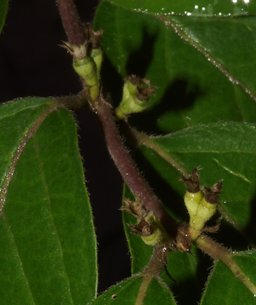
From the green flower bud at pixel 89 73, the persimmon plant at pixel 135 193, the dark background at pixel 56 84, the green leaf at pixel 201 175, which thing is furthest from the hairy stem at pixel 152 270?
the dark background at pixel 56 84

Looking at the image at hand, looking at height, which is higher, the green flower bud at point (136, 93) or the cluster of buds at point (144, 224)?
the green flower bud at point (136, 93)

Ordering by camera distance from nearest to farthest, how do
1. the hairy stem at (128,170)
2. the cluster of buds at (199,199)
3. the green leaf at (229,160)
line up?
the cluster of buds at (199,199)
the hairy stem at (128,170)
the green leaf at (229,160)

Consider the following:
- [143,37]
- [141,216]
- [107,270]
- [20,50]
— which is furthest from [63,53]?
[141,216]

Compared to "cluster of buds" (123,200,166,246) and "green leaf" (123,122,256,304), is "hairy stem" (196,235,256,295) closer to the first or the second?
"cluster of buds" (123,200,166,246)

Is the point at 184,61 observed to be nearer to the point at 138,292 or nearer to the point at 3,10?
the point at 3,10

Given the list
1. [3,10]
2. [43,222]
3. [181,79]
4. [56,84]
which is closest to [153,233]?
[43,222]

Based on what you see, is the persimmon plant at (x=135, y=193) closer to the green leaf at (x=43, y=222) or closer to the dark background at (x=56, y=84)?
the green leaf at (x=43, y=222)
